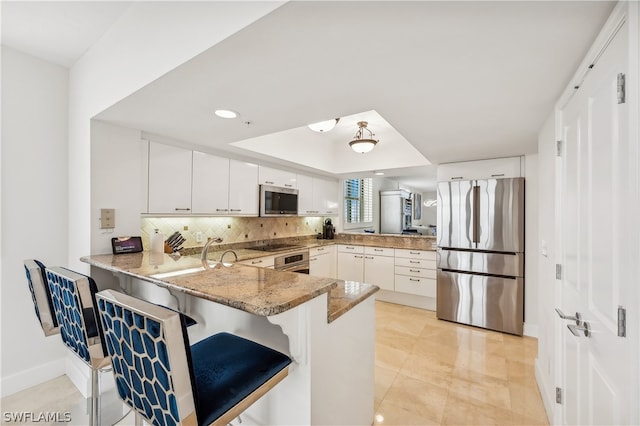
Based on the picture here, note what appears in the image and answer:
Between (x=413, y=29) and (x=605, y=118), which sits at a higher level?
(x=413, y=29)

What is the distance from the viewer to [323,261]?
447cm

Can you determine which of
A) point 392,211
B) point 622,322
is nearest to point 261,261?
point 622,322

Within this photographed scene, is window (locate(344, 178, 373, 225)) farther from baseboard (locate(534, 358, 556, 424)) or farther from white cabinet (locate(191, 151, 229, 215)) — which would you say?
baseboard (locate(534, 358, 556, 424))

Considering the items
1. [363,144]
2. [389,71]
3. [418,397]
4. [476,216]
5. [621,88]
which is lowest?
[418,397]

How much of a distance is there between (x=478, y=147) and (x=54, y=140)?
3956 millimetres

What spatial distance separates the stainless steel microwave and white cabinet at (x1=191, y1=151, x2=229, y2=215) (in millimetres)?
550

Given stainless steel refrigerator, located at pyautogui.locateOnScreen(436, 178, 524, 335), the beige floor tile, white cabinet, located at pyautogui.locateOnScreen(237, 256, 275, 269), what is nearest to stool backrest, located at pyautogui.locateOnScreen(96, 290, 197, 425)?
the beige floor tile

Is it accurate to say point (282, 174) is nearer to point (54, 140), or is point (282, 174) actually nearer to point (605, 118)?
point (54, 140)

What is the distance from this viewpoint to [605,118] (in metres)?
1.01

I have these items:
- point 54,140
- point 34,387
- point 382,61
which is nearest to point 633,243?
point 382,61

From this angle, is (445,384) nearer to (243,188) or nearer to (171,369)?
(171,369)

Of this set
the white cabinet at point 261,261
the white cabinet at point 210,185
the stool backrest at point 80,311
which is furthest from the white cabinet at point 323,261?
the stool backrest at point 80,311

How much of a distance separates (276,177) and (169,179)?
4.99 feet

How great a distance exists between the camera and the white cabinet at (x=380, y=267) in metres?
4.20
